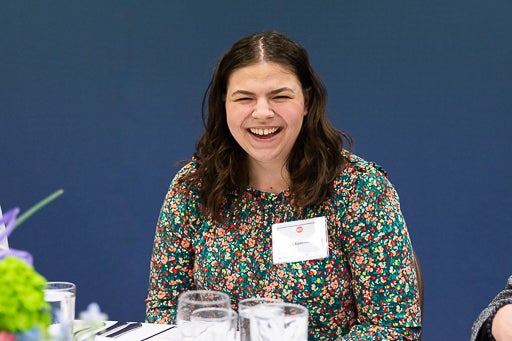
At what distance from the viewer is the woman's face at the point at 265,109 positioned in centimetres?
184

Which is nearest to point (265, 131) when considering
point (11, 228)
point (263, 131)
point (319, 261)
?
point (263, 131)

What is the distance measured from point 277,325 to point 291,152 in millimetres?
915

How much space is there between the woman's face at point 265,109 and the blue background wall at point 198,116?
1.44 metres

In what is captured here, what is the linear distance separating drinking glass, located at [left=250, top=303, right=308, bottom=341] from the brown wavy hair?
0.75m

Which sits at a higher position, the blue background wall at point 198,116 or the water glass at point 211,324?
the blue background wall at point 198,116

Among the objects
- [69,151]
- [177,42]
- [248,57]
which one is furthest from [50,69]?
[248,57]

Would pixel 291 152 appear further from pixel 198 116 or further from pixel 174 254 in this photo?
pixel 198 116

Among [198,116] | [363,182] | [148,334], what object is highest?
[198,116]

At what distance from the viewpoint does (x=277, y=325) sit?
110 centimetres

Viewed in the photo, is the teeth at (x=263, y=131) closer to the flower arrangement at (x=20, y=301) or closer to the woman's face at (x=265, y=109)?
the woman's face at (x=265, y=109)

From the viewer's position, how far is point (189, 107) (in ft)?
11.2

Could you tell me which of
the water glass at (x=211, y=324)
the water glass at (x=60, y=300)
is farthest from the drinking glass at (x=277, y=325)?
the water glass at (x=60, y=300)

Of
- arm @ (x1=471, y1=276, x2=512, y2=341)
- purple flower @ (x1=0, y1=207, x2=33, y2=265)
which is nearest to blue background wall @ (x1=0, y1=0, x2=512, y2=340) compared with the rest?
arm @ (x1=471, y1=276, x2=512, y2=341)

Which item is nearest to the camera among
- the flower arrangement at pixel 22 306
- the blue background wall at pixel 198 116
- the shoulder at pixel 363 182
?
the flower arrangement at pixel 22 306
